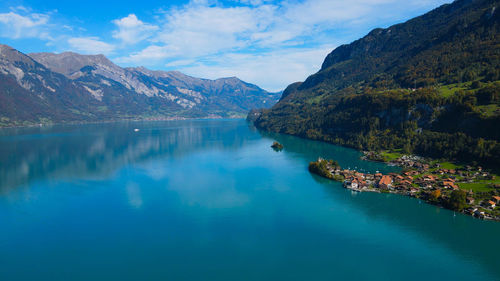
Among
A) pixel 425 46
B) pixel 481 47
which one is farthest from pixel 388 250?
pixel 425 46

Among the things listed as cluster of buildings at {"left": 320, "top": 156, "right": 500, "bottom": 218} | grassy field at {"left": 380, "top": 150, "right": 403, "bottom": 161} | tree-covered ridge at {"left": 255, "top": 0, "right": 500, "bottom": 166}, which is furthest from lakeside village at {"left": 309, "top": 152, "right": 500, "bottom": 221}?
tree-covered ridge at {"left": 255, "top": 0, "right": 500, "bottom": 166}

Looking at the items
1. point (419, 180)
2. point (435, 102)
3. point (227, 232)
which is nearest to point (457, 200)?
point (419, 180)

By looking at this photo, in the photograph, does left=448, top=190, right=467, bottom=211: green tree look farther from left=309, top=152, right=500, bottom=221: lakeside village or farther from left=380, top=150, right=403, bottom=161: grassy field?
left=380, top=150, right=403, bottom=161: grassy field

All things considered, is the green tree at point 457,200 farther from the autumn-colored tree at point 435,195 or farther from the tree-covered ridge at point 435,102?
the tree-covered ridge at point 435,102

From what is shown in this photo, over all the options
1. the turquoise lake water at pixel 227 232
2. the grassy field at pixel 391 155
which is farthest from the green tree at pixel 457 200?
the grassy field at pixel 391 155

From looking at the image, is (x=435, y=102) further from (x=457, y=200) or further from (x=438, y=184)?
(x=457, y=200)
